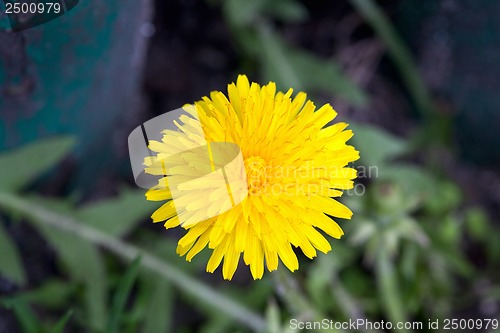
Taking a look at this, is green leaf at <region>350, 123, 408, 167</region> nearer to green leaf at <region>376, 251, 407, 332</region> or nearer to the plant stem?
green leaf at <region>376, 251, 407, 332</region>

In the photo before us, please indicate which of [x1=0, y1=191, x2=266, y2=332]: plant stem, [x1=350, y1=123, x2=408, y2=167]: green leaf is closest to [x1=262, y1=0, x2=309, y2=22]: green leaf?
[x1=350, y1=123, x2=408, y2=167]: green leaf

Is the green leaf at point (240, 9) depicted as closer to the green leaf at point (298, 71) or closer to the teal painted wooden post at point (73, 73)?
the green leaf at point (298, 71)

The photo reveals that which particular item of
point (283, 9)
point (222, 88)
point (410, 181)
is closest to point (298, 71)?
point (283, 9)

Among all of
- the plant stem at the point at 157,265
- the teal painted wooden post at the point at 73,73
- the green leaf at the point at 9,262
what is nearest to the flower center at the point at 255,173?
the teal painted wooden post at the point at 73,73

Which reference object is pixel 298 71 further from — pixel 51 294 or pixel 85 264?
pixel 51 294

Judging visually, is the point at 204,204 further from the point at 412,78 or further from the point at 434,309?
the point at 412,78

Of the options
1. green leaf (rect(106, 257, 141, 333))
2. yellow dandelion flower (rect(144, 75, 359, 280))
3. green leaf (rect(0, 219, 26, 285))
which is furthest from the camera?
green leaf (rect(0, 219, 26, 285))

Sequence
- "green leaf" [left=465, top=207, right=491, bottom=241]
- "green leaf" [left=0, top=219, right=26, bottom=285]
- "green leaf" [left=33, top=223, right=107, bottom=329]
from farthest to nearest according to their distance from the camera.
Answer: "green leaf" [left=465, top=207, right=491, bottom=241] < "green leaf" [left=33, top=223, right=107, bottom=329] < "green leaf" [left=0, top=219, right=26, bottom=285]

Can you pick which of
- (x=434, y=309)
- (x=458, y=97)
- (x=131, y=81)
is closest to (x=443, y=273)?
(x=434, y=309)
